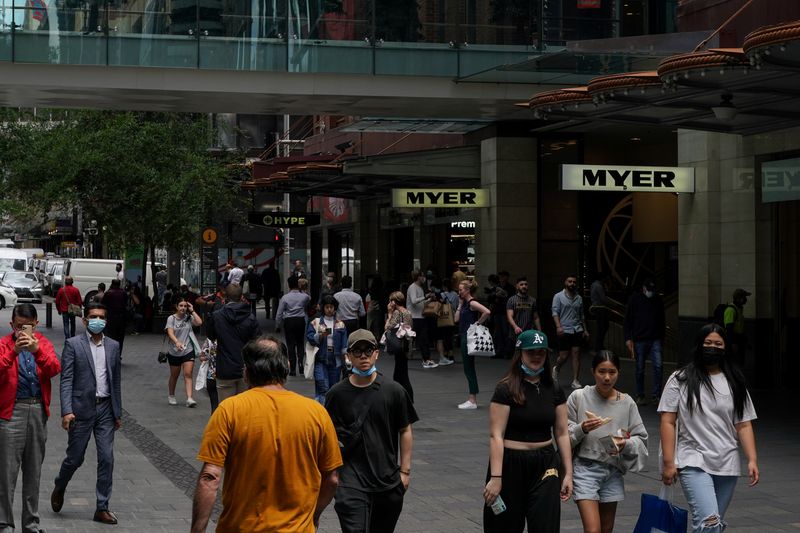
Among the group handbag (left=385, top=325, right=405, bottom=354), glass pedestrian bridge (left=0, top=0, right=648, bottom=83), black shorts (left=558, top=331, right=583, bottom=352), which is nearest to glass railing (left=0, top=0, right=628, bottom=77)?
glass pedestrian bridge (left=0, top=0, right=648, bottom=83)

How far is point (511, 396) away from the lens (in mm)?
7203

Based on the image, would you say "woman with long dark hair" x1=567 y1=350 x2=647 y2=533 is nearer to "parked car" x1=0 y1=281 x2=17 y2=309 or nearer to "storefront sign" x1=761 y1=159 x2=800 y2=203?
"storefront sign" x1=761 y1=159 x2=800 y2=203

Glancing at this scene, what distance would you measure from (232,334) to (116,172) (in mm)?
22795

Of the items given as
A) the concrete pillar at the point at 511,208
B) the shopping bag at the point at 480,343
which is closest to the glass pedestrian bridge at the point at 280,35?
the concrete pillar at the point at 511,208

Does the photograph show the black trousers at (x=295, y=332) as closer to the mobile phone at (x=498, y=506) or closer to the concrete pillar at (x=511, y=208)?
the concrete pillar at (x=511, y=208)

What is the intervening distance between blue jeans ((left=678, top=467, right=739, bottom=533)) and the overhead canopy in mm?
6618

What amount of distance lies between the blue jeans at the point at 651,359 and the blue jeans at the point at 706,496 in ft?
32.5

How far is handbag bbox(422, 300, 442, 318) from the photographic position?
76.6ft

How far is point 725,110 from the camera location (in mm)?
16516

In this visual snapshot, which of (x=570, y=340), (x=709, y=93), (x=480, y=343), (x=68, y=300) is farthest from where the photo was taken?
(x=68, y=300)

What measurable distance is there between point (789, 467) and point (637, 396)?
5.43 metres

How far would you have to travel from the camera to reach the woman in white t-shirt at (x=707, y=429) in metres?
7.33

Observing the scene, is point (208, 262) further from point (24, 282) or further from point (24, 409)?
point (24, 409)

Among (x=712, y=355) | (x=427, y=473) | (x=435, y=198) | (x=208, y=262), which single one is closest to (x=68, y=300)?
(x=208, y=262)
